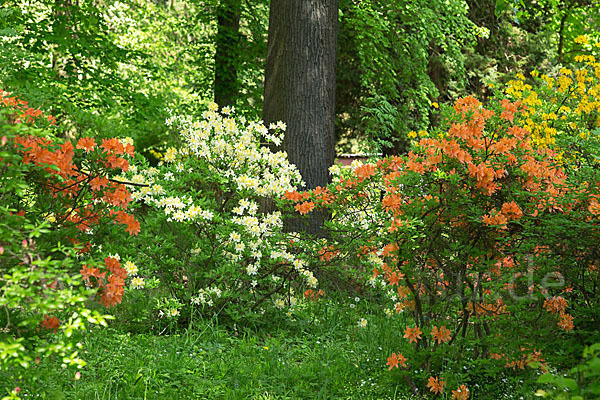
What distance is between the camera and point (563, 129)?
6.52 metres

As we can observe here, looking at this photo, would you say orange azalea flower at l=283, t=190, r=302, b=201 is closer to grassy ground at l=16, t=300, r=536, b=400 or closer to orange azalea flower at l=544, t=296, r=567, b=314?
grassy ground at l=16, t=300, r=536, b=400

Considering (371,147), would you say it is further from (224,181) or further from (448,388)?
(448,388)

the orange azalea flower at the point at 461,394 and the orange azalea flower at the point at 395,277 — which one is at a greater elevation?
Answer: the orange azalea flower at the point at 395,277

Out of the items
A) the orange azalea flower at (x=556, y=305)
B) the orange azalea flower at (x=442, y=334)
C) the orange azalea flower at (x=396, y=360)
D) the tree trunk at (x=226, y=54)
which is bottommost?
the orange azalea flower at (x=396, y=360)

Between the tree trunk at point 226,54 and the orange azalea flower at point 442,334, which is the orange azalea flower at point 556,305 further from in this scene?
the tree trunk at point 226,54

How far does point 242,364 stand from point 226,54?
7.76 meters

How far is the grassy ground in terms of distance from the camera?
3.47 metres

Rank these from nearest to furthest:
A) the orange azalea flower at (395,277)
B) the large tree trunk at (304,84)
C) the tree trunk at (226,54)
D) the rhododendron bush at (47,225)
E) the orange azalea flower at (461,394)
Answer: the rhododendron bush at (47,225) < the orange azalea flower at (461,394) < the orange azalea flower at (395,277) < the large tree trunk at (304,84) < the tree trunk at (226,54)

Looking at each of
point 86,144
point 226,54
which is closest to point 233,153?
point 86,144

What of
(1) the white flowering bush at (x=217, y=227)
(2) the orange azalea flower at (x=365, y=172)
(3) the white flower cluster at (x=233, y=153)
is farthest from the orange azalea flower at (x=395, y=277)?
(3) the white flower cluster at (x=233, y=153)

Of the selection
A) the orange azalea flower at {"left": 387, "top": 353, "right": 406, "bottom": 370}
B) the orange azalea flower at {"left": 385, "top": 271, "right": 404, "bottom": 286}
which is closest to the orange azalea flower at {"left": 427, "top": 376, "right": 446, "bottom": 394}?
the orange azalea flower at {"left": 387, "top": 353, "right": 406, "bottom": 370}

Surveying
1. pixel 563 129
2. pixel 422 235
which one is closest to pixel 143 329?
pixel 422 235

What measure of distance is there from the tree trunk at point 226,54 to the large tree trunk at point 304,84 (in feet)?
12.9

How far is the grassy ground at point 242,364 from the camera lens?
347 cm
